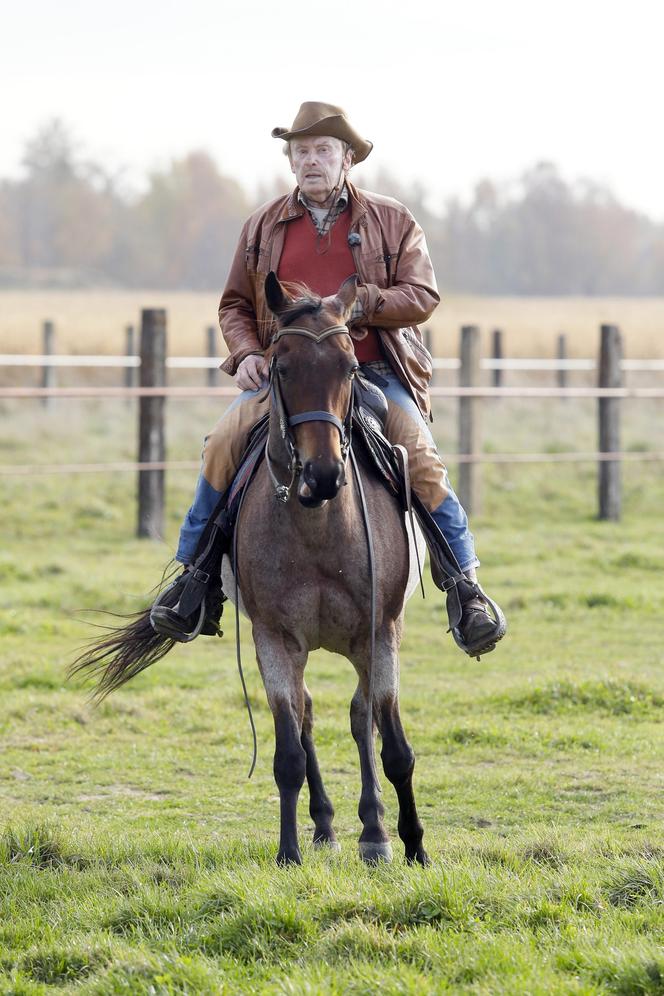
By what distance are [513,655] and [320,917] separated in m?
5.80

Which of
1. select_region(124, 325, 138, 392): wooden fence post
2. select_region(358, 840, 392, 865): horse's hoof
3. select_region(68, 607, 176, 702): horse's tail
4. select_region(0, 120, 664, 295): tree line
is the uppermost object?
select_region(0, 120, 664, 295): tree line

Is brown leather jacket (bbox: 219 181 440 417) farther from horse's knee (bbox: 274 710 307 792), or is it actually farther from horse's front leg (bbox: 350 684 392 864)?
horse's knee (bbox: 274 710 307 792)

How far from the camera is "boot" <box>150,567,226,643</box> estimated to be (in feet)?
18.5

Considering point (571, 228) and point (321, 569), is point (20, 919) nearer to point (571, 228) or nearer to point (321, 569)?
point (321, 569)

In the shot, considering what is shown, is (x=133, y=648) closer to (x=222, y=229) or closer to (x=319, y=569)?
(x=319, y=569)

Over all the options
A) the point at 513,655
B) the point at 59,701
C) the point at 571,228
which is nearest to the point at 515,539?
the point at 513,655

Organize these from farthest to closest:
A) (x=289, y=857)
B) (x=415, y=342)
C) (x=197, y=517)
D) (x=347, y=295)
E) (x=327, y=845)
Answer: (x=415, y=342) → (x=197, y=517) → (x=327, y=845) → (x=289, y=857) → (x=347, y=295)

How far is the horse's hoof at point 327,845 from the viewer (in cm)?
532

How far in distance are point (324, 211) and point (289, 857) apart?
272 centimetres

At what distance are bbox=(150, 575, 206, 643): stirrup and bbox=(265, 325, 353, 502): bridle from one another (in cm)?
105

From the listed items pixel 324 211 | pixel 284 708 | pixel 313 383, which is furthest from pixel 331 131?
pixel 284 708

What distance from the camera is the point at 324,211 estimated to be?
5586mm

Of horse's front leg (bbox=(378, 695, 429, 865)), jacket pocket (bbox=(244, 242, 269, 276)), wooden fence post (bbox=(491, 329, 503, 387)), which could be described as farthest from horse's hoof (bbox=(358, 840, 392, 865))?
wooden fence post (bbox=(491, 329, 503, 387))

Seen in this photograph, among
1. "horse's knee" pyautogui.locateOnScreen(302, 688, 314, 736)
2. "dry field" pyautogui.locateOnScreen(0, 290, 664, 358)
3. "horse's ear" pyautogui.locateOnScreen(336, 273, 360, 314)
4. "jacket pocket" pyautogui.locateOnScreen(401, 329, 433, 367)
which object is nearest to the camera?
"horse's ear" pyautogui.locateOnScreen(336, 273, 360, 314)
